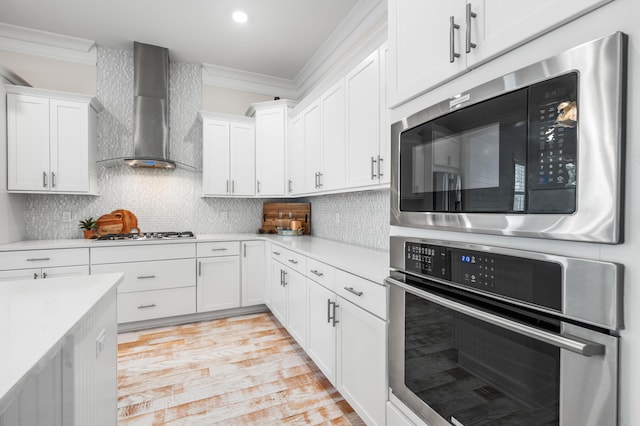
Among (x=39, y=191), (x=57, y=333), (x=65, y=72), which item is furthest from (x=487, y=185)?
(x=65, y=72)

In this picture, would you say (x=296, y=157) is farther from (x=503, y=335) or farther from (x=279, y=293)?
(x=503, y=335)

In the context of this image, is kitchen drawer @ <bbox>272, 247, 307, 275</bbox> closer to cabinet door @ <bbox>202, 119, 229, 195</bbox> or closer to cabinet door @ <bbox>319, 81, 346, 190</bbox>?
cabinet door @ <bbox>319, 81, 346, 190</bbox>

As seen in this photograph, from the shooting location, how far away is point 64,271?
2869 mm

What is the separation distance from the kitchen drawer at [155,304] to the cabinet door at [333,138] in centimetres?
194

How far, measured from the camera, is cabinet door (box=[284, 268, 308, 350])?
8.00ft

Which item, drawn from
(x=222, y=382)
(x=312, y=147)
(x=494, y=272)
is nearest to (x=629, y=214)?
(x=494, y=272)

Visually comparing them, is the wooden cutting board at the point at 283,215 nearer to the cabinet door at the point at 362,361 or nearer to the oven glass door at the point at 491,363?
the cabinet door at the point at 362,361

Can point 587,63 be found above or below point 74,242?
above

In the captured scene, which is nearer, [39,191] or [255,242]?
[39,191]

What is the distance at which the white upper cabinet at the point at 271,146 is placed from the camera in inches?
145

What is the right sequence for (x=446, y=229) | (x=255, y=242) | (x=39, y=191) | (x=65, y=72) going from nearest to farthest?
(x=446, y=229) → (x=39, y=191) → (x=65, y=72) → (x=255, y=242)

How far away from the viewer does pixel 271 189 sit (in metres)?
3.76

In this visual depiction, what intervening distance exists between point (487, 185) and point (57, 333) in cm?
126

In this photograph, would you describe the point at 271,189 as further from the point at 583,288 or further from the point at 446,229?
the point at 583,288
